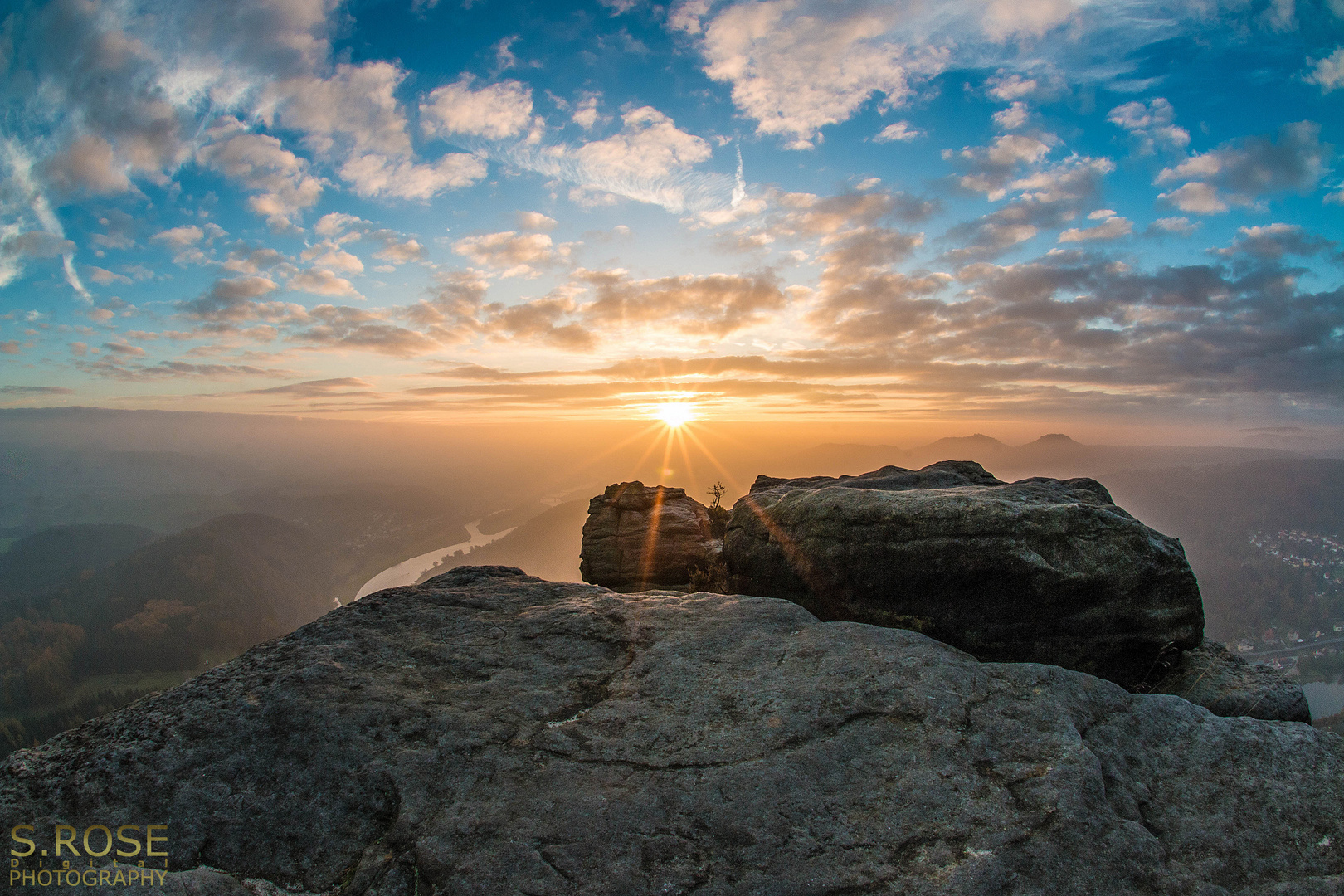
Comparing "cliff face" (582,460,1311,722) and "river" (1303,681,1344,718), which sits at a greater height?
"cliff face" (582,460,1311,722)

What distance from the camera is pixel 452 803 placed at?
21.5 feet

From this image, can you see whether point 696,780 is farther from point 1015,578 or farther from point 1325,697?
point 1325,697

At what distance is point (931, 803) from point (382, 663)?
326 inches

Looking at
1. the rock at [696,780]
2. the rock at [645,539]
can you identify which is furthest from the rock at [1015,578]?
the rock at [645,539]

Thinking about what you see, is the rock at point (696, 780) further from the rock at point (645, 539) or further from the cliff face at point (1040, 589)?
the rock at point (645, 539)

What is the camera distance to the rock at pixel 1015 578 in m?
11.6

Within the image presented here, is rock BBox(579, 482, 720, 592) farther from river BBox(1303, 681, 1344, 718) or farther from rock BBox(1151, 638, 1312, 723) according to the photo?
river BBox(1303, 681, 1344, 718)

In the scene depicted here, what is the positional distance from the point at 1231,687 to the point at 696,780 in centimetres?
1138

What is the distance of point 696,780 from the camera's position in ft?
22.6

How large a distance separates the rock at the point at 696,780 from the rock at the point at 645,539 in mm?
13172

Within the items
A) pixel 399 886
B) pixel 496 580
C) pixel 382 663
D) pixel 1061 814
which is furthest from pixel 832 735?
pixel 496 580

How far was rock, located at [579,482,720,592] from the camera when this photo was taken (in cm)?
2298

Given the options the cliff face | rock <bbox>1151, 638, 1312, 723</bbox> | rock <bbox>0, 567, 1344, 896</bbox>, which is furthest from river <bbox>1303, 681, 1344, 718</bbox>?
rock <bbox>0, 567, 1344, 896</bbox>

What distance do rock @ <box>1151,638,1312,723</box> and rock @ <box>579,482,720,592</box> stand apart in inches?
516
